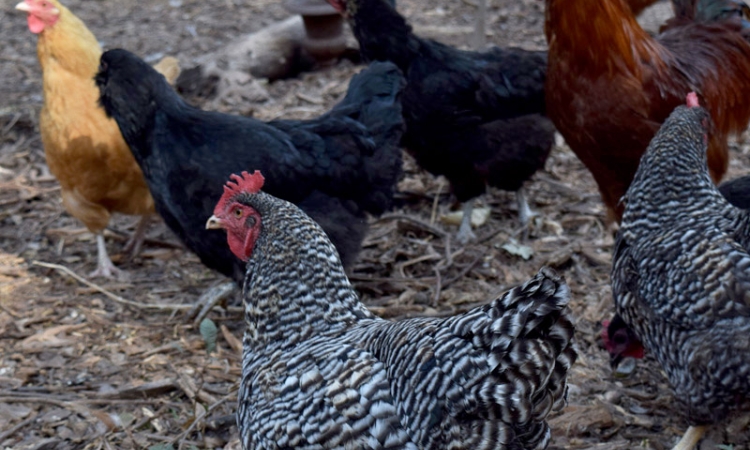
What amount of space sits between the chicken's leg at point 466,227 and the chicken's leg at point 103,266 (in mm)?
2395

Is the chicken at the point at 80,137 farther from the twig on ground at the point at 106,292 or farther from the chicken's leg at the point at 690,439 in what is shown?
the chicken's leg at the point at 690,439

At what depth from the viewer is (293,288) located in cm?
304

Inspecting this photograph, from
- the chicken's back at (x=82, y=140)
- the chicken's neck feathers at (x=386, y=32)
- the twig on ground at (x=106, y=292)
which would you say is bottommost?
the twig on ground at (x=106, y=292)

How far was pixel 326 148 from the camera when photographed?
4.68 m

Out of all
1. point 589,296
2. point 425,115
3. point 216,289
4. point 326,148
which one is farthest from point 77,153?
point 589,296

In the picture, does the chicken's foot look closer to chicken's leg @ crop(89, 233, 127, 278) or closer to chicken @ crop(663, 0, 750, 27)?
chicken's leg @ crop(89, 233, 127, 278)

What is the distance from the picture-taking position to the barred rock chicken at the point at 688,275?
313 cm

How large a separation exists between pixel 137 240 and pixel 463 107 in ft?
8.44

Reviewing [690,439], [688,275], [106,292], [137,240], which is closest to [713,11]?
[688,275]

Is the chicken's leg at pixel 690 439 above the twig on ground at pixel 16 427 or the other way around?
above

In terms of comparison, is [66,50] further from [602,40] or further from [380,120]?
[602,40]

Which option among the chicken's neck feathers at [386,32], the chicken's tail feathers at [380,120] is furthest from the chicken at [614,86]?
the chicken's neck feathers at [386,32]

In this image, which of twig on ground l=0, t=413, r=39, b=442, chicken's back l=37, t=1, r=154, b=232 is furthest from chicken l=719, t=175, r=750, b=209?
twig on ground l=0, t=413, r=39, b=442

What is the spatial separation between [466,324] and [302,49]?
6533 mm
